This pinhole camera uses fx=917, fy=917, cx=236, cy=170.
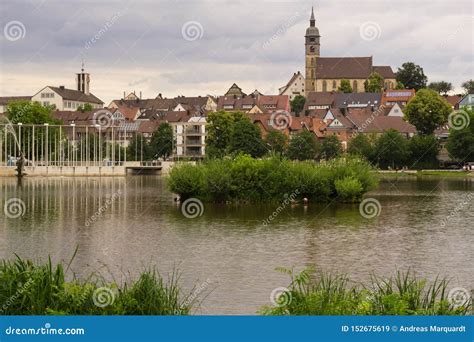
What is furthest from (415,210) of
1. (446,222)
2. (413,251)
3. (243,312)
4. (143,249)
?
(243,312)

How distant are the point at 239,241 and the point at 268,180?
20605 mm

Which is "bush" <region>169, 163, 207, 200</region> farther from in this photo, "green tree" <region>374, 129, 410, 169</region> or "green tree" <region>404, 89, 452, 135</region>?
"green tree" <region>404, 89, 452, 135</region>

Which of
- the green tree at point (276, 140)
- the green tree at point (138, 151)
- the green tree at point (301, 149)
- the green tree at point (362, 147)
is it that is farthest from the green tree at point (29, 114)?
the green tree at point (362, 147)

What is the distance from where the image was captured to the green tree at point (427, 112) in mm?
148875

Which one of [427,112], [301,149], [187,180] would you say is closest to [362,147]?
[301,149]

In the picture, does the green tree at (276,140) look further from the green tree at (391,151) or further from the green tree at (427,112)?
the green tree at (427,112)

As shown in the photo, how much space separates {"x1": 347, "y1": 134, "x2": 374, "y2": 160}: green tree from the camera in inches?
5011

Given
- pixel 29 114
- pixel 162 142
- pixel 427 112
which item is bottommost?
pixel 162 142

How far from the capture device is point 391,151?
415ft

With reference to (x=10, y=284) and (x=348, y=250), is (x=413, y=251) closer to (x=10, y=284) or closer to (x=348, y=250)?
(x=348, y=250)

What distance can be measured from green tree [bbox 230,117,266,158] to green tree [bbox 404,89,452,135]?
3309 cm

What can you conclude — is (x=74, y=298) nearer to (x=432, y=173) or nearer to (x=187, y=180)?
(x=187, y=180)

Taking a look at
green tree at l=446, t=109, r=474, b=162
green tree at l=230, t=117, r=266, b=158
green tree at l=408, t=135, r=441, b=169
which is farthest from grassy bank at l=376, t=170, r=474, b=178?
green tree at l=230, t=117, r=266, b=158

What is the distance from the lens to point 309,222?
47750 mm
